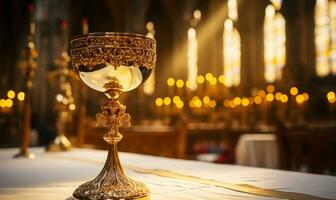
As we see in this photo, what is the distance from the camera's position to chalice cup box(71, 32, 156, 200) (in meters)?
1.04

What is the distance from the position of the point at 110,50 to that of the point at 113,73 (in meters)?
0.07

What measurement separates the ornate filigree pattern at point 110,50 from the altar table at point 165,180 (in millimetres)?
362

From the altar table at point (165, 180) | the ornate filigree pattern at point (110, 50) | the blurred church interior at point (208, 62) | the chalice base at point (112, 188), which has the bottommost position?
the altar table at point (165, 180)

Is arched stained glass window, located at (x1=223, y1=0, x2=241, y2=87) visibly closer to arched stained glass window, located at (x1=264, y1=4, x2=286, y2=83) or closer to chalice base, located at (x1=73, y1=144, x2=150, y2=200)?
arched stained glass window, located at (x1=264, y1=4, x2=286, y2=83)

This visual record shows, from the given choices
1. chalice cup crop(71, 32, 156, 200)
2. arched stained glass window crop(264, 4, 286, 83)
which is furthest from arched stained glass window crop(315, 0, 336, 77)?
chalice cup crop(71, 32, 156, 200)

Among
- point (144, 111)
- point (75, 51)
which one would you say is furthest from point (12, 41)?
point (75, 51)

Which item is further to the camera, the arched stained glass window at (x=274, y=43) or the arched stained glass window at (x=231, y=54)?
the arched stained glass window at (x=231, y=54)

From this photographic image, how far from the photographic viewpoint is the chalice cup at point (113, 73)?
3.41ft

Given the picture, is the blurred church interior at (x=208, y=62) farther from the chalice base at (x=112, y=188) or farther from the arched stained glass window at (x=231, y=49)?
the chalice base at (x=112, y=188)

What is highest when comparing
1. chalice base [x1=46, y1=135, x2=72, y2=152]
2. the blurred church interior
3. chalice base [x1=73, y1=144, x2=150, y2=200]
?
the blurred church interior

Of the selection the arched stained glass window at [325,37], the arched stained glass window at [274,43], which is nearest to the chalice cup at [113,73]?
the arched stained glass window at [325,37]

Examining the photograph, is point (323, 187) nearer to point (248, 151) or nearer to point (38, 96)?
point (248, 151)

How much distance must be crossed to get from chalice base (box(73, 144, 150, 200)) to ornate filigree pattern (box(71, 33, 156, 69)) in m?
0.29

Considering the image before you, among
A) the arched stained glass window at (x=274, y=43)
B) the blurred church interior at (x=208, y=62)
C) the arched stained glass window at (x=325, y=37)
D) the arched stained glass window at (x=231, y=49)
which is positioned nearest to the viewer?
the blurred church interior at (x=208, y=62)
